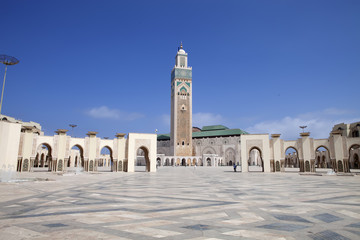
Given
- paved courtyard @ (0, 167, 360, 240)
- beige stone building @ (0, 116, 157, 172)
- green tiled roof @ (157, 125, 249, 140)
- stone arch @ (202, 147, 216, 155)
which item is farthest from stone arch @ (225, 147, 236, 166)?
paved courtyard @ (0, 167, 360, 240)

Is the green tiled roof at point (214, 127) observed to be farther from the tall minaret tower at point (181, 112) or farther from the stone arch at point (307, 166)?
the stone arch at point (307, 166)

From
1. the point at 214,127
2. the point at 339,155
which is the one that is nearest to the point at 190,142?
the point at 214,127

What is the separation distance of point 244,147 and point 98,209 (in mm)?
22072

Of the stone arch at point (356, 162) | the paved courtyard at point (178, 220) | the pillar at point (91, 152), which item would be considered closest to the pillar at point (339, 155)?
the stone arch at point (356, 162)

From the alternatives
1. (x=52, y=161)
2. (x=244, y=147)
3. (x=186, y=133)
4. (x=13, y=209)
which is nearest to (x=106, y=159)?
(x=186, y=133)

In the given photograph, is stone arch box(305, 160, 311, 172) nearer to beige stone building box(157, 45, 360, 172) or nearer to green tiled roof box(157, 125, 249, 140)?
beige stone building box(157, 45, 360, 172)

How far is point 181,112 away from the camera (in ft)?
200

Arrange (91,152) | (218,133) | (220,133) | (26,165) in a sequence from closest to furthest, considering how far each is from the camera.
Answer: (26,165)
(91,152)
(220,133)
(218,133)

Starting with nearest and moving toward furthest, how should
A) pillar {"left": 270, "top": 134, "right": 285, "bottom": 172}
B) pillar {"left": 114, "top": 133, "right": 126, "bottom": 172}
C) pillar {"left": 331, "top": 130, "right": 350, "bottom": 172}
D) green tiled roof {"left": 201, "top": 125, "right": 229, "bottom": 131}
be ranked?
1. pillar {"left": 331, "top": 130, "right": 350, "bottom": 172}
2. pillar {"left": 270, "top": 134, "right": 285, "bottom": 172}
3. pillar {"left": 114, "top": 133, "right": 126, "bottom": 172}
4. green tiled roof {"left": 201, "top": 125, "right": 229, "bottom": 131}

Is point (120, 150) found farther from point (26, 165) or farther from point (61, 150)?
point (26, 165)

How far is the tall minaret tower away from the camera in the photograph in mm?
59938

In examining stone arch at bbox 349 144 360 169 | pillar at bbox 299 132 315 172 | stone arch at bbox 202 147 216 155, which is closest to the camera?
pillar at bbox 299 132 315 172

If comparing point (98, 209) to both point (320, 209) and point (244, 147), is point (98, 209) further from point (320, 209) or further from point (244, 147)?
point (244, 147)

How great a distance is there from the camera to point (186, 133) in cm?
6081
